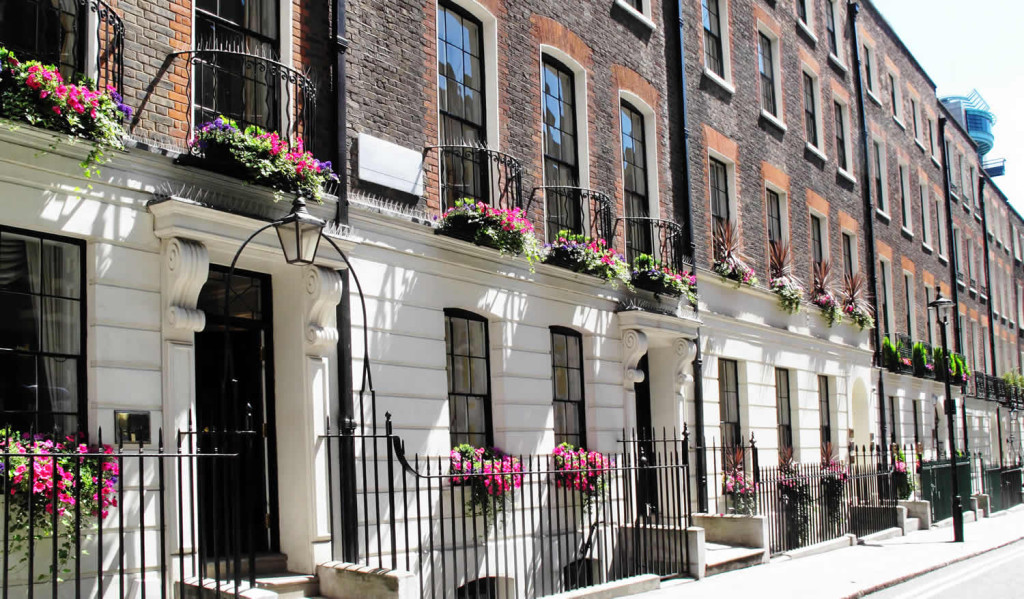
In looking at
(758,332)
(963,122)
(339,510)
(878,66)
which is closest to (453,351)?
(339,510)

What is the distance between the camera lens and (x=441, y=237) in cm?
1170

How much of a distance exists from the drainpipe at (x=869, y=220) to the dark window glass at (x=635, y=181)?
11673mm

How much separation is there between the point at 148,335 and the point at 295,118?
2.86 metres

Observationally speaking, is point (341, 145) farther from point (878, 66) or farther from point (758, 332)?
point (878, 66)

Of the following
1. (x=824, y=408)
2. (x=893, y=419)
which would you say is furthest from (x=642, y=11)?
(x=893, y=419)

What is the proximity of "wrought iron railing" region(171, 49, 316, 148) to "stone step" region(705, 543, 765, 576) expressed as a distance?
773cm

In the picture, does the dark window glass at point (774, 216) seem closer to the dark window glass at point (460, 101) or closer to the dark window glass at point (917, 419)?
the dark window glass at point (460, 101)

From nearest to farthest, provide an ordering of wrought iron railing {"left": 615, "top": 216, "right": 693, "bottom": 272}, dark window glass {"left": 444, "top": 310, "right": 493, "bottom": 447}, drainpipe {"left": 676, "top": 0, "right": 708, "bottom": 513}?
dark window glass {"left": 444, "top": 310, "right": 493, "bottom": 447}
wrought iron railing {"left": 615, "top": 216, "right": 693, "bottom": 272}
drainpipe {"left": 676, "top": 0, "right": 708, "bottom": 513}

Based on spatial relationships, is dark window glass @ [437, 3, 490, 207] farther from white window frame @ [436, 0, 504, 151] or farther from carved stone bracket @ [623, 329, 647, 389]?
carved stone bracket @ [623, 329, 647, 389]

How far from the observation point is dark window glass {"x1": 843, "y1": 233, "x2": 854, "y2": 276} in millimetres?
25062

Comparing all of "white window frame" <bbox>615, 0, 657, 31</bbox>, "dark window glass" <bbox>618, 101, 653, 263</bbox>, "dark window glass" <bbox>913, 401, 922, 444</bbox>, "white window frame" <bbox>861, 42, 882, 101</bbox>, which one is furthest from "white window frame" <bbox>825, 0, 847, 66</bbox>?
"dark window glass" <bbox>618, 101, 653, 263</bbox>

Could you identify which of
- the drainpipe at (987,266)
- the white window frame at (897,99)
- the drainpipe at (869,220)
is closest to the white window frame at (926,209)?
the white window frame at (897,99)

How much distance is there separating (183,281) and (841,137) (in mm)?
21510

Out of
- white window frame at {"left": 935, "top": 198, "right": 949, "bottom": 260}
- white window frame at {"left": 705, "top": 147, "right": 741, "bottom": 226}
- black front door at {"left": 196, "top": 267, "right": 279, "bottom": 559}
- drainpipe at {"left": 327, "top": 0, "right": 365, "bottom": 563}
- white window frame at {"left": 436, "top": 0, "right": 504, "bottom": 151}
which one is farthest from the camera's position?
white window frame at {"left": 935, "top": 198, "right": 949, "bottom": 260}
